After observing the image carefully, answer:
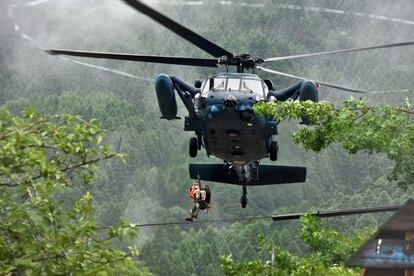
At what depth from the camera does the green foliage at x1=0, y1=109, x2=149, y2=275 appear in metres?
8.83

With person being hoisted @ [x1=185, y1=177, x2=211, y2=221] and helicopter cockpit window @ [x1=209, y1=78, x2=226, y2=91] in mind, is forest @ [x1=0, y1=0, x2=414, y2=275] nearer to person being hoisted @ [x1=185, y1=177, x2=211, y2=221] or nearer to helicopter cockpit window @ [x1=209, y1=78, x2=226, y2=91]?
helicopter cockpit window @ [x1=209, y1=78, x2=226, y2=91]

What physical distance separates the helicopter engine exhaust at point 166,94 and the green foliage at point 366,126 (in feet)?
27.2

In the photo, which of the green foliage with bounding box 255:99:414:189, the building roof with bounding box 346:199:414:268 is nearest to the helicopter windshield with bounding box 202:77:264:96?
the green foliage with bounding box 255:99:414:189

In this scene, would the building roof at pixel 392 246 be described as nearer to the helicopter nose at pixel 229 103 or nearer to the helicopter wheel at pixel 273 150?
the helicopter nose at pixel 229 103

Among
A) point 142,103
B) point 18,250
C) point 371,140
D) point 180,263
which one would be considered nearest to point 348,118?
point 371,140

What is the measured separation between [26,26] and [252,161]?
174 m

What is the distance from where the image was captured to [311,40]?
170250 millimetres

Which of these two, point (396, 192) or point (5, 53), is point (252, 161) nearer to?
point (396, 192)

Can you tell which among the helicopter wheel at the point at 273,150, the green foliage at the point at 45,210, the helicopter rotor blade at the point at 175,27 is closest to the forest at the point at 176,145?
the green foliage at the point at 45,210

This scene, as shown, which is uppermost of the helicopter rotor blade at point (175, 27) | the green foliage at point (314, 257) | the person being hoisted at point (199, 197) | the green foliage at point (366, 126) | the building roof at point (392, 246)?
the helicopter rotor blade at point (175, 27)

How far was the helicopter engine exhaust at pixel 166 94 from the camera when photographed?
856 inches

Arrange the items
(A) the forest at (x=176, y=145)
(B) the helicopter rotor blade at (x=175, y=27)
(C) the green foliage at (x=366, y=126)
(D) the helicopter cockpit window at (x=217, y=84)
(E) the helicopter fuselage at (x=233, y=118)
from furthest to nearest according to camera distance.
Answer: (D) the helicopter cockpit window at (x=217, y=84) → (E) the helicopter fuselage at (x=233, y=118) → (C) the green foliage at (x=366, y=126) → (B) the helicopter rotor blade at (x=175, y=27) → (A) the forest at (x=176, y=145)

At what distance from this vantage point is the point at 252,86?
2142 cm

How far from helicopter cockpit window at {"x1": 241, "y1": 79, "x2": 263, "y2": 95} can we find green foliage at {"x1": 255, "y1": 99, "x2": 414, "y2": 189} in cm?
751
